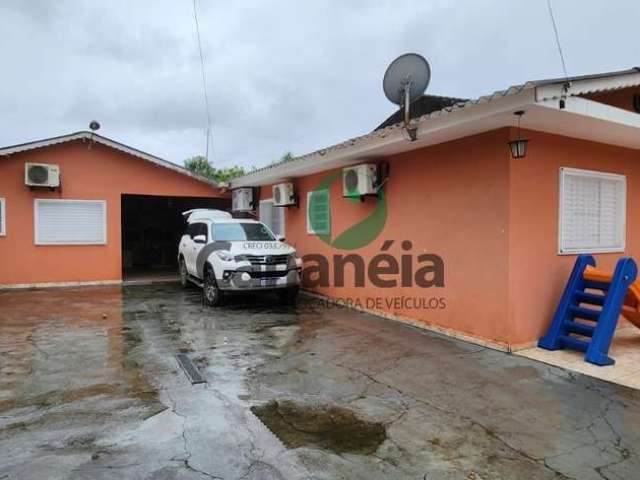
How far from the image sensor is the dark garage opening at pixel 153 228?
17281 millimetres

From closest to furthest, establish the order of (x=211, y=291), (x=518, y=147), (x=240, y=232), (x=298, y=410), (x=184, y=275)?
(x=298, y=410) < (x=518, y=147) < (x=211, y=291) < (x=240, y=232) < (x=184, y=275)

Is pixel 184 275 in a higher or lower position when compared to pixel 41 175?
lower

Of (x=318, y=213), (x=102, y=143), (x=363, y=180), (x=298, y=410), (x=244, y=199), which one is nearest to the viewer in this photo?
(x=298, y=410)

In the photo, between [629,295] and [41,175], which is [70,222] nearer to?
[41,175]

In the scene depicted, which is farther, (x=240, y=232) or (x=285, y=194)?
(x=285, y=194)

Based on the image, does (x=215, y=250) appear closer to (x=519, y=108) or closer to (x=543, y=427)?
(x=519, y=108)

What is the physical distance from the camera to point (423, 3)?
30.3ft

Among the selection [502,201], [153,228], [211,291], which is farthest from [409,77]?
[153,228]

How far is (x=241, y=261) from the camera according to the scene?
8.10 meters

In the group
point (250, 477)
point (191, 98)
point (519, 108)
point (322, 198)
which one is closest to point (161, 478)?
point (250, 477)

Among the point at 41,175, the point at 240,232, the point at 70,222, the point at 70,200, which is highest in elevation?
the point at 41,175

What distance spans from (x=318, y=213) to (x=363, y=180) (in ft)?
7.86

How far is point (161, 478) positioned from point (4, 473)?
0.98 m

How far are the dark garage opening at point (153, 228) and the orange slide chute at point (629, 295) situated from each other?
13165 millimetres
